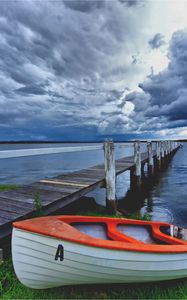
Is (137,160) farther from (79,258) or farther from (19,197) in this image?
(79,258)

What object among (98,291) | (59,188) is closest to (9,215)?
(98,291)

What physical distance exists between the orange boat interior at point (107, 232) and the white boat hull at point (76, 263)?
0.22 ft

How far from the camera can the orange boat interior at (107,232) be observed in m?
2.53

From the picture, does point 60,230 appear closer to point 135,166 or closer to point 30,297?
point 30,297

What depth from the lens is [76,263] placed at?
2.55 m

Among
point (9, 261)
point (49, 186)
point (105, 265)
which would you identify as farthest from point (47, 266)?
point (49, 186)

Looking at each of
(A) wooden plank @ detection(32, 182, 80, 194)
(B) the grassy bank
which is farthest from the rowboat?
(A) wooden plank @ detection(32, 182, 80, 194)

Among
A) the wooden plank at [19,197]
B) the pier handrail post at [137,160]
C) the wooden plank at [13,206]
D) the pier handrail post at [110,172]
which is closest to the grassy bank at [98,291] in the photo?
the wooden plank at [13,206]

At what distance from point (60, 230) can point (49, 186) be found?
3.60 meters

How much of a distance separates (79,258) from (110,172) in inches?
172

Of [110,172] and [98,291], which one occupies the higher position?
[110,172]

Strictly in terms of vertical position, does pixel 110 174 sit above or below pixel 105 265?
above

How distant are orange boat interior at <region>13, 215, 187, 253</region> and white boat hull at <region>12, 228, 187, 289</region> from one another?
0.22ft

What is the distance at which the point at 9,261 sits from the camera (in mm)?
3355
